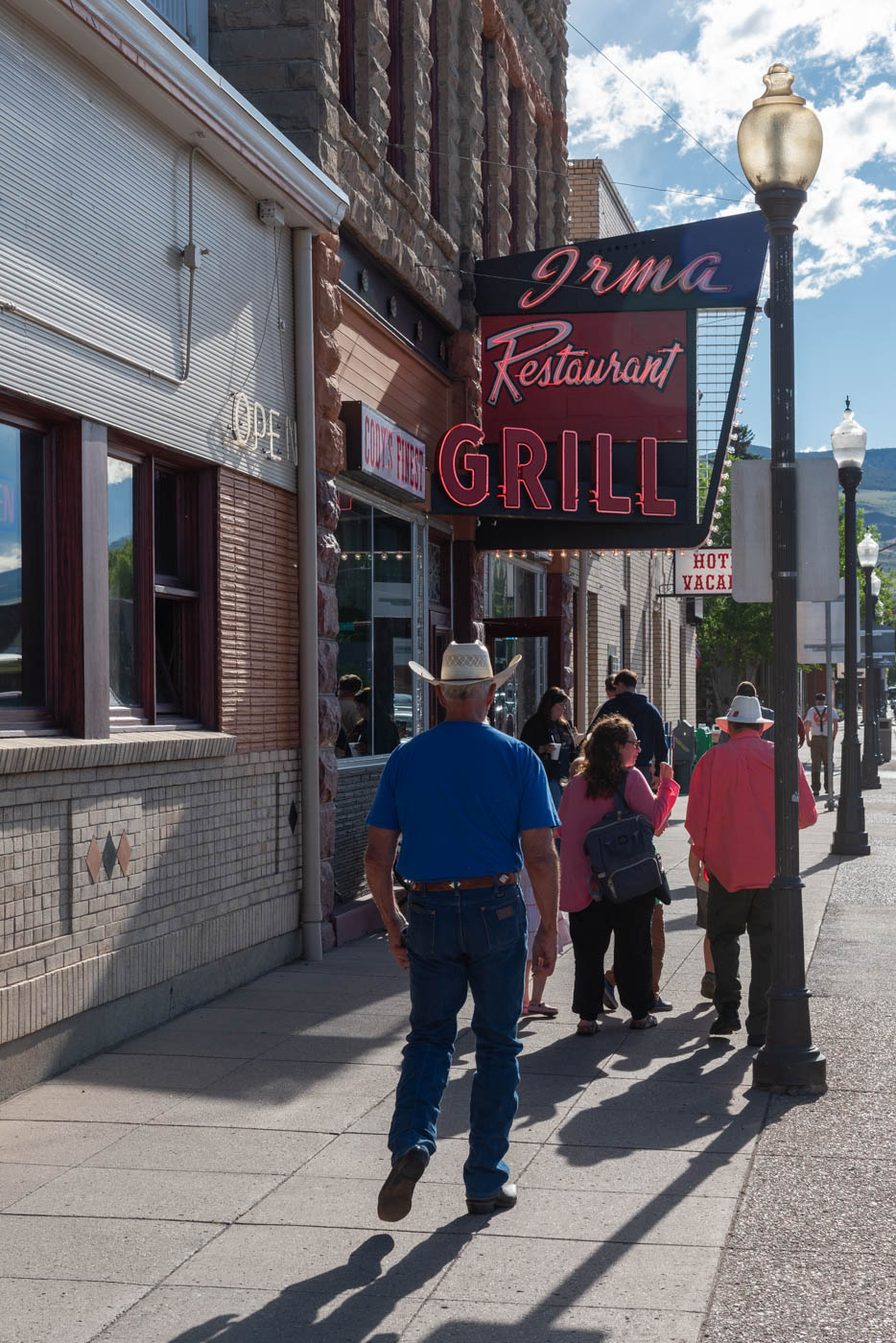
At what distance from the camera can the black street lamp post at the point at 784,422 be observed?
7430 mm

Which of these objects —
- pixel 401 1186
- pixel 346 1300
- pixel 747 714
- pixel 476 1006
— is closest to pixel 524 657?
pixel 747 714

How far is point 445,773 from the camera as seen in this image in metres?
5.44

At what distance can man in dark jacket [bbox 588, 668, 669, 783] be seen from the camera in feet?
40.6

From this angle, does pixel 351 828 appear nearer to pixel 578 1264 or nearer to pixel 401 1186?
pixel 401 1186

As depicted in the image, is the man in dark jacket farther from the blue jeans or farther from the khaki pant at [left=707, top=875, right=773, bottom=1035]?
the blue jeans

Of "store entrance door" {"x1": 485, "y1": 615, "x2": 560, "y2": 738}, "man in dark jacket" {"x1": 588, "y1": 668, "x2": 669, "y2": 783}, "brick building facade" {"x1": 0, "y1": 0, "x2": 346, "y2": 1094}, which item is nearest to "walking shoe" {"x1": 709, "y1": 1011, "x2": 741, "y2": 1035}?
"brick building facade" {"x1": 0, "y1": 0, "x2": 346, "y2": 1094}

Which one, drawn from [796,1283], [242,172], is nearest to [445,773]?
[796,1283]

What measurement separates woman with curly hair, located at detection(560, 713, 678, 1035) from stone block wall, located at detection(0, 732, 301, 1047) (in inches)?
84.2

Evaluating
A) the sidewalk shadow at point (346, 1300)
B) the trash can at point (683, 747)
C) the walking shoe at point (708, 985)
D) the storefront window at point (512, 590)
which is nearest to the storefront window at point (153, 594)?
the walking shoe at point (708, 985)

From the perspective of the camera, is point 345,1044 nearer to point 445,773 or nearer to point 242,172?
point 445,773

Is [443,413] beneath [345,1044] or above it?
above

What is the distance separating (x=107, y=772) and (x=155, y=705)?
48.5 inches

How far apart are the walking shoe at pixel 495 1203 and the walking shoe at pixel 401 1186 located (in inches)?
10.4

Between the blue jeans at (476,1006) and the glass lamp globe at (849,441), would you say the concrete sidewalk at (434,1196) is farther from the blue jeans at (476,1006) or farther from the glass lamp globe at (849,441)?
the glass lamp globe at (849,441)
